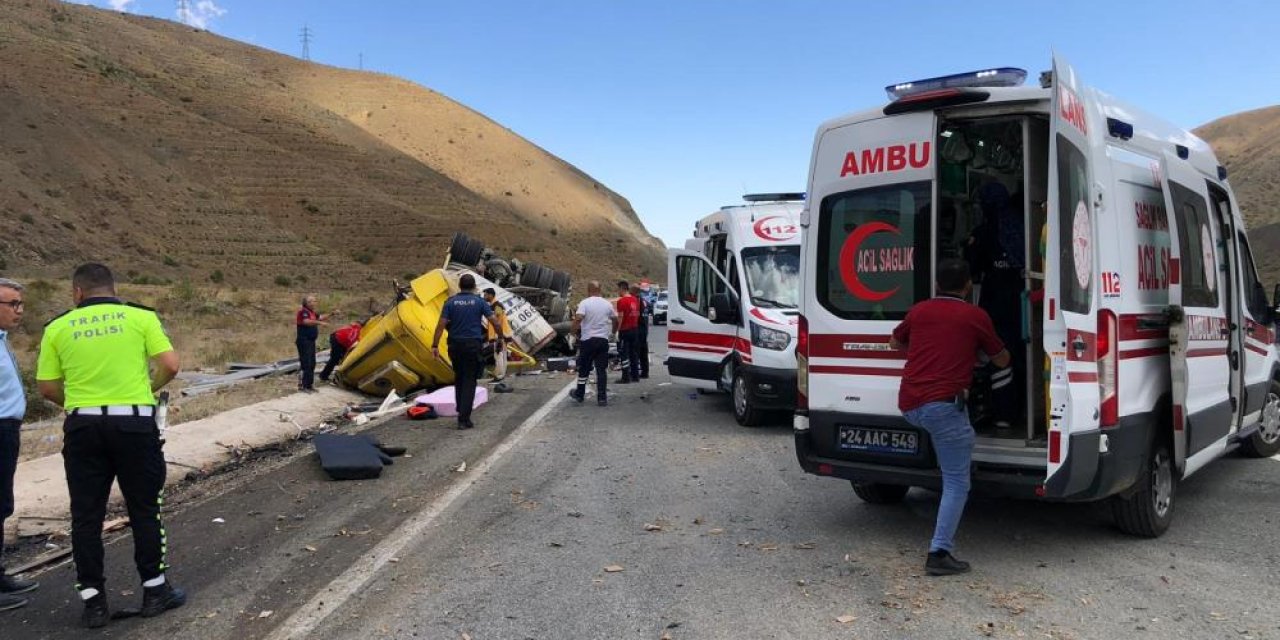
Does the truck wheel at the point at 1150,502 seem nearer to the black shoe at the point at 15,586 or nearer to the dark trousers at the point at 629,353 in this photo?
the black shoe at the point at 15,586

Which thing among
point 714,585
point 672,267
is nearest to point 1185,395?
point 714,585

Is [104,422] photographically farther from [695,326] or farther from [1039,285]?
[695,326]

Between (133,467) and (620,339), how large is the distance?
1203cm

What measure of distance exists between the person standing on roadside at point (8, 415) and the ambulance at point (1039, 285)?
463 centimetres

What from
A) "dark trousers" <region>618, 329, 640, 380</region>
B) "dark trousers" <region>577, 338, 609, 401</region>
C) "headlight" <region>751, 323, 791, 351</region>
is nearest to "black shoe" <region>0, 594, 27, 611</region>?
"headlight" <region>751, 323, 791, 351</region>

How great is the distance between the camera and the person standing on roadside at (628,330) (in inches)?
636

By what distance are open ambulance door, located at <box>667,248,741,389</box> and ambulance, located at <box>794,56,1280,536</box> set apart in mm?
5140

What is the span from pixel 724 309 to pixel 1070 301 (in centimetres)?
579

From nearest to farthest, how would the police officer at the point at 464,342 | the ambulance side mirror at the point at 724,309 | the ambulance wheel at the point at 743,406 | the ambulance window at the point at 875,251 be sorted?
the ambulance window at the point at 875,251 → the ambulance side mirror at the point at 724,309 → the ambulance wheel at the point at 743,406 → the police officer at the point at 464,342

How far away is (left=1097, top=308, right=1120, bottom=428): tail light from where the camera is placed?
5.13 metres

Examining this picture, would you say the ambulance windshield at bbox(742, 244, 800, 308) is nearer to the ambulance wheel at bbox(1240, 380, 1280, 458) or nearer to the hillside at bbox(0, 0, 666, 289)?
the ambulance wheel at bbox(1240, 380, 1280, 458)

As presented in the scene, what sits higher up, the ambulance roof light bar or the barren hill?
the barren hill

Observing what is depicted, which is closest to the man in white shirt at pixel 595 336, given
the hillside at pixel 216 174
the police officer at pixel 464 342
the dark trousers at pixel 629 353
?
the police officer at pixel 464 342

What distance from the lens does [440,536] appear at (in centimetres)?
622
